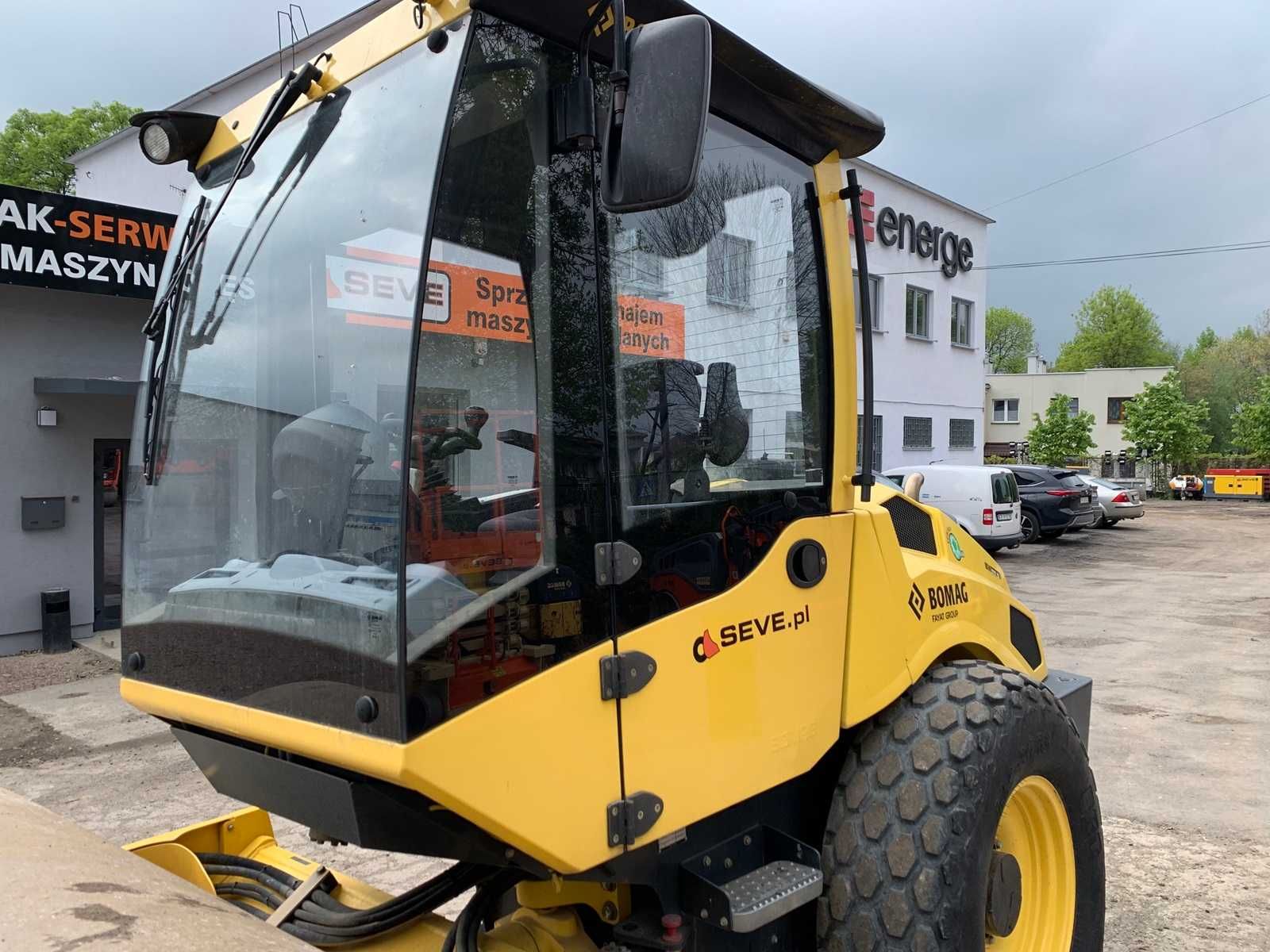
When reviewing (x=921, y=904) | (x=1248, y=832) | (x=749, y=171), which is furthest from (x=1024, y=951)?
(x=1248, y=832)

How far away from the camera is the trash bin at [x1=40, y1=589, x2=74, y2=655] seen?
10039 mm

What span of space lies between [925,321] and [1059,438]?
59.9 ft

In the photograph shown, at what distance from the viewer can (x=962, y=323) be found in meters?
27.2

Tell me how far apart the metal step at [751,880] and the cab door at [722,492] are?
0.20 m

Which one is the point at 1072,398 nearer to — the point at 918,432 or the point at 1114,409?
the point at 1114,409

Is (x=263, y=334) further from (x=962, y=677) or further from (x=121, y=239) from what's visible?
(x=121, y=239)

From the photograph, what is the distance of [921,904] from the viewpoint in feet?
7.77

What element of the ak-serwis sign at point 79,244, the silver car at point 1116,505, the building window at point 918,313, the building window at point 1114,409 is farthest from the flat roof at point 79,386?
the building window at point 1114,409

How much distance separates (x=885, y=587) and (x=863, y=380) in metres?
0.59

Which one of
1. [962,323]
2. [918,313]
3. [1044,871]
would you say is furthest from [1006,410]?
[1044,871]

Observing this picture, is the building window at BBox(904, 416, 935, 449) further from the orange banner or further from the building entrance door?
the orange banner

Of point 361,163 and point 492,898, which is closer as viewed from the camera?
point 361,163

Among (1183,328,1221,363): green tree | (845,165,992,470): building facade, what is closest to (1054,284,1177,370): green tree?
(1183,328,1221,363): green tree

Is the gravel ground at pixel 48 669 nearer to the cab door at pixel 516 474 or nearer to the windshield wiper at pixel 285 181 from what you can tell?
the windshield wiper at pixel 285 181
